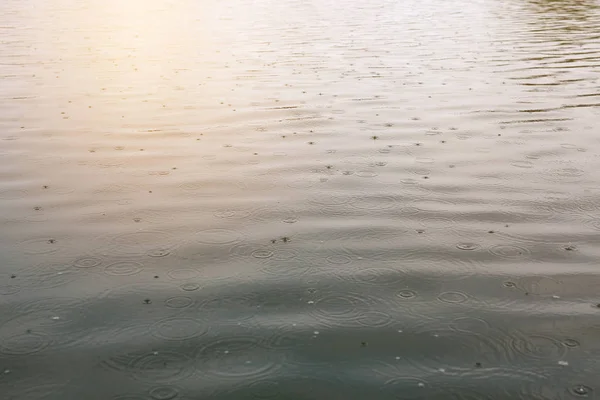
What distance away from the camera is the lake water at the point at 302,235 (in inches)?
194

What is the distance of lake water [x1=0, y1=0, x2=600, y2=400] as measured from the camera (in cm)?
493

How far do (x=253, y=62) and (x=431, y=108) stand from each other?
709cm

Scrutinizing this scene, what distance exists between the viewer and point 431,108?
42.7 ft

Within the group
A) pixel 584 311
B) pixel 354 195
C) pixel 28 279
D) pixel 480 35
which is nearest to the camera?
pixel 584 311

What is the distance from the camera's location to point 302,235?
727 cm

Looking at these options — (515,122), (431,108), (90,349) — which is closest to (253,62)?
(431,108)

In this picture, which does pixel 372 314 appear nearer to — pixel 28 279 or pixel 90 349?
pixel 90 349

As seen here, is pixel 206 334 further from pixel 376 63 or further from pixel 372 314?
pixel 376 63

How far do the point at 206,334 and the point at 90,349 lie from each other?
0.83 meters

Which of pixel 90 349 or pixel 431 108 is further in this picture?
pixel 431 108

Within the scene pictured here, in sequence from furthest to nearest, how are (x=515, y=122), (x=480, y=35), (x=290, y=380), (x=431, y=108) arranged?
(x=480, y=35), (x=431, y=108), (x=515, y=122), (x=290, y=380)

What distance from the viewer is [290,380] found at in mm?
4754

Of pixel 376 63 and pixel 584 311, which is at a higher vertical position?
pixel 376 63

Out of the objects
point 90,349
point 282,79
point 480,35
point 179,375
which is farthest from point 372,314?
point 480,35
